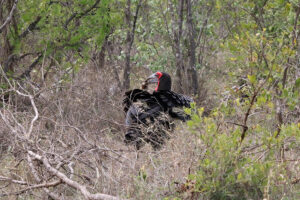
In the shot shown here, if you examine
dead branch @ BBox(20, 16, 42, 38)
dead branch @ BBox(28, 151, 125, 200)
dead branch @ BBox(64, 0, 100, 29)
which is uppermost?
dead branch @ BBox(64, 0, 100, 29)

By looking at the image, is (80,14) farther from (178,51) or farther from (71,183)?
(71,183)

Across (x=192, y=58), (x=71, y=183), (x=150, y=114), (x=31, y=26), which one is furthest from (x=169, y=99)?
(x=192, y=58)

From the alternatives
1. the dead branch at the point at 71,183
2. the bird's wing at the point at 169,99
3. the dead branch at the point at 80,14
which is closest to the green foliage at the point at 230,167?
the dead branch at the point at 71,183

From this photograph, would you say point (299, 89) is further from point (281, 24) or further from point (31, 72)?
point (31, 72)

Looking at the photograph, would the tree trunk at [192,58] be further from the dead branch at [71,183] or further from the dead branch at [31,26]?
the dead branch at [71,183]

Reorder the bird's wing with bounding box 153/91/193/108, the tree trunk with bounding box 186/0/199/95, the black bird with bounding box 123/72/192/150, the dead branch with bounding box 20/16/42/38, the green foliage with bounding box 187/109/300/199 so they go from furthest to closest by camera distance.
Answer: the tree trunk with bounding box 186/0/199/95, the dead branch with bounding box 20/16/42/38, the bird's wing with bounding box 153/91/193/108, the black bird with bounding box 123/72/192/150, the green foliage with bounding box 187/109/300/199

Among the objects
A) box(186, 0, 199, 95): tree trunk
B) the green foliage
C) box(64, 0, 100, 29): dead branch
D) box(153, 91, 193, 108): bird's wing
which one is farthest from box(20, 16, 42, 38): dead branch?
the green foliage

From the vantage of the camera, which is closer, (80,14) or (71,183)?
(71,183)

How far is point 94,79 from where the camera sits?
8.52 m

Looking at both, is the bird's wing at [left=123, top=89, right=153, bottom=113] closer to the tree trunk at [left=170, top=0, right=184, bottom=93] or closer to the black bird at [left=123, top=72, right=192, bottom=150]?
the black bird at [left=123, top=72, right=192, bottom=150]

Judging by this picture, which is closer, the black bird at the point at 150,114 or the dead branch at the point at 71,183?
the dead branch at the point at 71,183

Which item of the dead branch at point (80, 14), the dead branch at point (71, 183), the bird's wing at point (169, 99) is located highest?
the dead branch at point (80, 14)

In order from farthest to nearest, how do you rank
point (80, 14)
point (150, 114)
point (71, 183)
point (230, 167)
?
point (80, 14) → point (150, 114) → point (71, 183) → point (230, 167)

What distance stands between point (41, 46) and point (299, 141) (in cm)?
487
